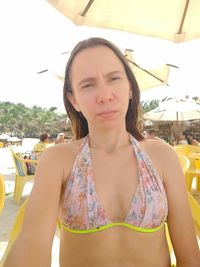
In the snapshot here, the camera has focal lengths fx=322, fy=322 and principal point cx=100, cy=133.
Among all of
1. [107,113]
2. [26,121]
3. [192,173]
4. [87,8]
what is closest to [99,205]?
[107,113]

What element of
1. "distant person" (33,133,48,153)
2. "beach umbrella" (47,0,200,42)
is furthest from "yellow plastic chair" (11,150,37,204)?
"beach umbrella" (47,0,200,42)

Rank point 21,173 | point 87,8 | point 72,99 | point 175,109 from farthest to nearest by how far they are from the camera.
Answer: point 175,109 < point 21,173 < point 87,8 < point 72,99

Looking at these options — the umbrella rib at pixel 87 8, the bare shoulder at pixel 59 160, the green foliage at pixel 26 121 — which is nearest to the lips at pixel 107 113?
the bare shoulder at pixel 59 160

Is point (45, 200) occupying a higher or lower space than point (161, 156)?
lower

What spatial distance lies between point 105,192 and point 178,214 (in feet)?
1.06

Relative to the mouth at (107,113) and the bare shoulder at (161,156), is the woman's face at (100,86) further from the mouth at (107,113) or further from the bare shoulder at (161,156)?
the bare shoulder at (161,156)

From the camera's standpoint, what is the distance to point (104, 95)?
1224 millimetres

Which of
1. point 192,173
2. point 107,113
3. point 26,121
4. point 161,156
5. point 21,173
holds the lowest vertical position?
point 192,173

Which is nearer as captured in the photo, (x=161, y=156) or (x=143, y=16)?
(x=161, y=156)

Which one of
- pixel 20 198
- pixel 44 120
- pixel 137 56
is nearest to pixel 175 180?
pixel 20 198

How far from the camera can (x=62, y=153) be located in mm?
1333

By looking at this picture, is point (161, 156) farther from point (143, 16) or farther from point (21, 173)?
point (21, 173)

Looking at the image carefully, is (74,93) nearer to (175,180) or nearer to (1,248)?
(175,180)

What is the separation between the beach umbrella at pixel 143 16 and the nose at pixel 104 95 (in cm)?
223
